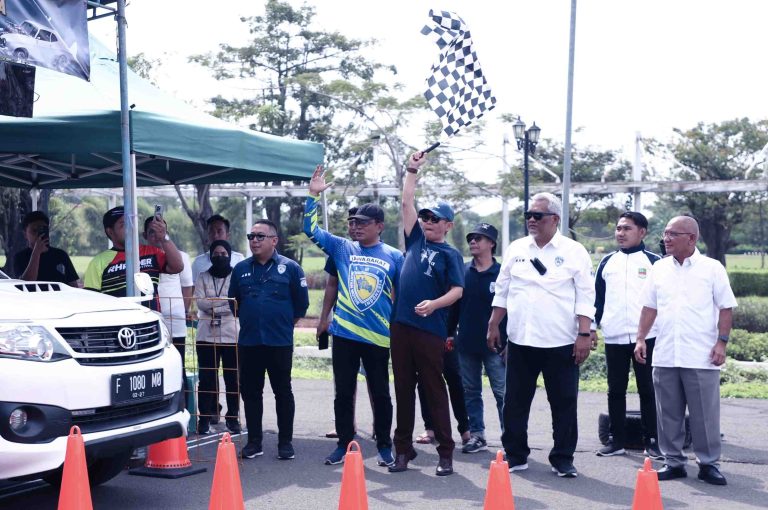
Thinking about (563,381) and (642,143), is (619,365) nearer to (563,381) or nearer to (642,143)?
(563,381)

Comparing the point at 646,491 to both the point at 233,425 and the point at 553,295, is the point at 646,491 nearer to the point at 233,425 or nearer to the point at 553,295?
the point at 553,295

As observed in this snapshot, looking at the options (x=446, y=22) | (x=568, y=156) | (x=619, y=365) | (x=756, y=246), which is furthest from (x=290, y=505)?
(x=756, y=246)

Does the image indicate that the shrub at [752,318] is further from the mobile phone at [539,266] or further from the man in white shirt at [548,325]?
the mobile phone at [539,266]

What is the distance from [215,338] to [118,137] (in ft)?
7.12

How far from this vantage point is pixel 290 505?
614 centimetres

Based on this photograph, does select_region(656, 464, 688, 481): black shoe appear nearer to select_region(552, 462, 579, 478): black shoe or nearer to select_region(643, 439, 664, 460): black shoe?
select_region(552, 462, 579, 478): black shoe

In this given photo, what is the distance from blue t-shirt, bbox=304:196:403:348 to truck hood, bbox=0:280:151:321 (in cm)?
168

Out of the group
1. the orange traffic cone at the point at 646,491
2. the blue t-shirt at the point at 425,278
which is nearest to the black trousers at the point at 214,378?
the blue t-shirt at the point at 425,278

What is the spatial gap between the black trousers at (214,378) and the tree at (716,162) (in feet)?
103

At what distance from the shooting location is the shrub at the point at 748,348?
17.2 metres

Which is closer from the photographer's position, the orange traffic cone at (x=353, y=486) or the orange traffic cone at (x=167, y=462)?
the orange traffic cone at (x=353, y=486)

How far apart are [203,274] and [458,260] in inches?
111

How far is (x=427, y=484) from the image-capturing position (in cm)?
677

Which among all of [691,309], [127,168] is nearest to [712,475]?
[691,309]
